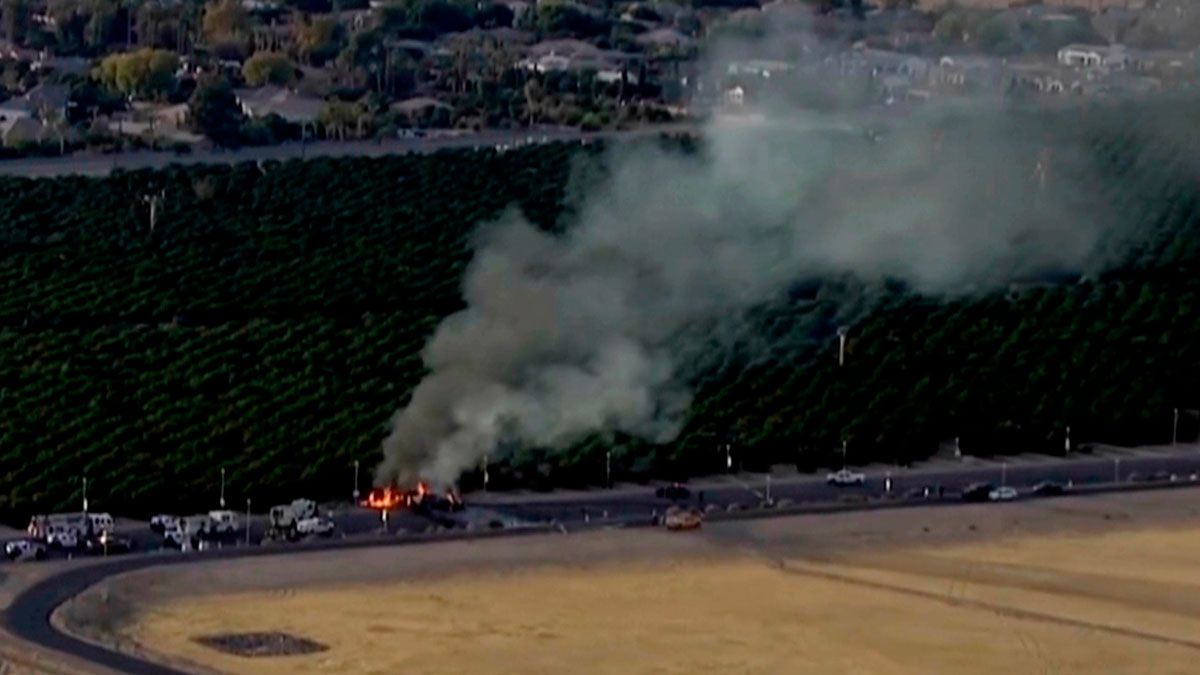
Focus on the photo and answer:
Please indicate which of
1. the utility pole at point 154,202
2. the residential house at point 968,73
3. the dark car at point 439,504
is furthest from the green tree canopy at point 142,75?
the dark car at point 439,504

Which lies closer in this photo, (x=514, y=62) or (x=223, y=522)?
(x=223, y=522)

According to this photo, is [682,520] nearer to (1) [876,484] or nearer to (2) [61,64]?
(1) [876,484]

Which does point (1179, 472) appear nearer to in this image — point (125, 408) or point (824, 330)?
point (824, 330)

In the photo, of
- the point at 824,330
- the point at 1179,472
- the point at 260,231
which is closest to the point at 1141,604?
the point at 1179,472

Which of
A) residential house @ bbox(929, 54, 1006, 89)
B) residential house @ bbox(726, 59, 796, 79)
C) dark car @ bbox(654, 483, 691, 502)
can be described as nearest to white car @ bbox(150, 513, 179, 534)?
dark car @ bbox(654, 483, 691, 502)

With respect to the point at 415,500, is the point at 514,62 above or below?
above

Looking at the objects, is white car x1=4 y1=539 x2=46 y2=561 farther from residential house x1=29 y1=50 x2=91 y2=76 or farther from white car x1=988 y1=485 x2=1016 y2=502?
residential house x1=29 y1=50 x2=91 y2=76

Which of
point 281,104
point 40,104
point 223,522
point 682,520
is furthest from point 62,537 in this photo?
point 281,104
